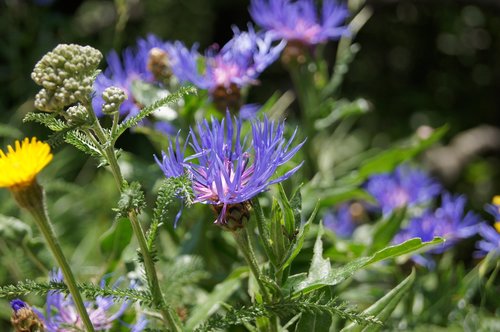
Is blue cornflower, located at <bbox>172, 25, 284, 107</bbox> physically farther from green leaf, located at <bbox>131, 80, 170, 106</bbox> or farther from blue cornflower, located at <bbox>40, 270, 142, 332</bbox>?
blue cornflower, located at <bbox>40, 270, 142, 332</bbox>

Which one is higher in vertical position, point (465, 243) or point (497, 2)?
point (497, 2)

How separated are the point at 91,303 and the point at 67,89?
1.17ft

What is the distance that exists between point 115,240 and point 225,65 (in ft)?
1.11

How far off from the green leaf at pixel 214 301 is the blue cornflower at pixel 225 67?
1.03 ft

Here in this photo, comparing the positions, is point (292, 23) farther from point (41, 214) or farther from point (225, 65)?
point (41, 214)

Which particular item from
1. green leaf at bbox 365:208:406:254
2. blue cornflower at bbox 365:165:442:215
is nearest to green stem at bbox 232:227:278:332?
green leaf at bbox 365:208:406:254

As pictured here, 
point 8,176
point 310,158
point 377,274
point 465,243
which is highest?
point 8,176

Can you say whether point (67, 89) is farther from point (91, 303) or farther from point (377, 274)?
point (377, 274)

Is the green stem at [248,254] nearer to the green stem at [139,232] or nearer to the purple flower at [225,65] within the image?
the green stem at [139,232]

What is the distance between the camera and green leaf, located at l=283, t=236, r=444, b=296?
81cm

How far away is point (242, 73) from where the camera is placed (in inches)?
48.4

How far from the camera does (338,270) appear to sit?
0.83 m

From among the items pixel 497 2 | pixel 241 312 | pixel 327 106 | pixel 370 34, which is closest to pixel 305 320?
pixel 241 312

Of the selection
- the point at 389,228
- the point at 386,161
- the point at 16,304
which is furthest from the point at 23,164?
the point at 386,161
